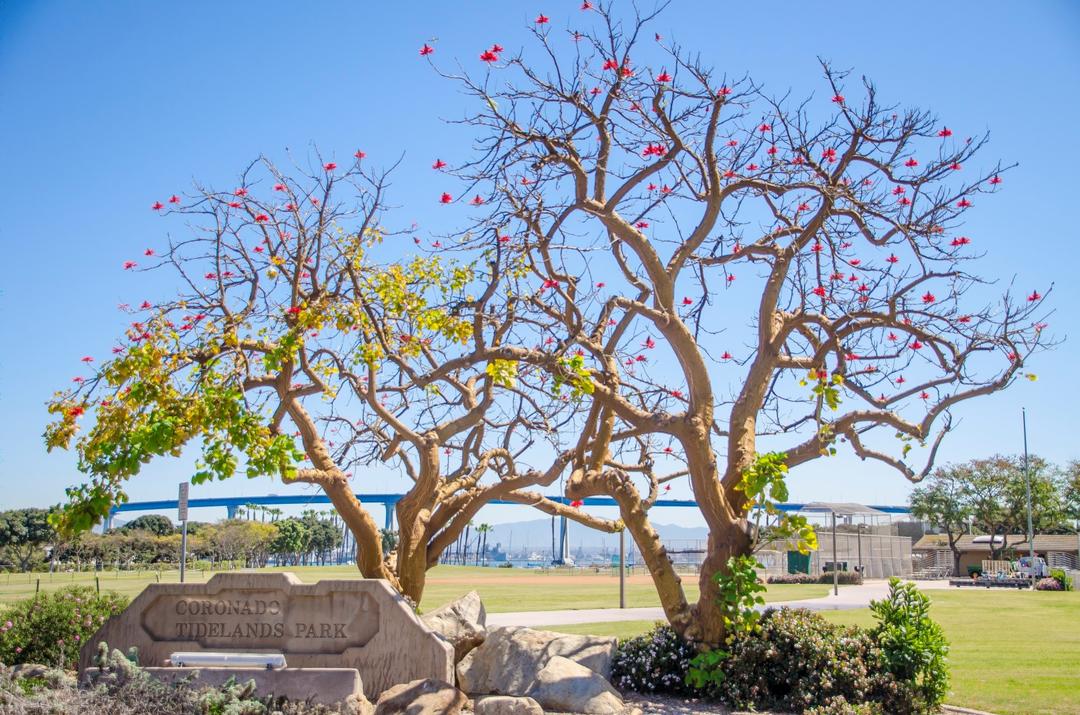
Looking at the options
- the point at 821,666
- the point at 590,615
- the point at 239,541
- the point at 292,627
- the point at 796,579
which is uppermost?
the point at 292,627

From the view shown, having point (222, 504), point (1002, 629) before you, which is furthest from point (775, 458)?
point (222, 504)

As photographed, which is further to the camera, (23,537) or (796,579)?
(23,537)

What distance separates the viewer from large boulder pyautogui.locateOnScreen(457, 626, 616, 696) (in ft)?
32.6

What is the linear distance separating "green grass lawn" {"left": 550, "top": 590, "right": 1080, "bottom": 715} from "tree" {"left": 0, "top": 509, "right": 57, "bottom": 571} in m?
57.9

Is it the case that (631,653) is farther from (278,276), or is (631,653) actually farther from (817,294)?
(278,276)

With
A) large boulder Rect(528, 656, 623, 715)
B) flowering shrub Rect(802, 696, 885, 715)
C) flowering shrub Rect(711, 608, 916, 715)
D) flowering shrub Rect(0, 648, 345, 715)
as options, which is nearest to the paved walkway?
flowering shrub Rect(711, 608, 916, 715)

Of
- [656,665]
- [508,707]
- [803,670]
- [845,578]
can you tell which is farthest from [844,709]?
[845,578]

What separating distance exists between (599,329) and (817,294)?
297 centimetres

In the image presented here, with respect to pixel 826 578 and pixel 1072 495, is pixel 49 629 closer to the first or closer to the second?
pixel 826 578

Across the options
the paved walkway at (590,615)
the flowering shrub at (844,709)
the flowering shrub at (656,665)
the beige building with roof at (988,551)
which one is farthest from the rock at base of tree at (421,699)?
the beige building with roof at (988,551)

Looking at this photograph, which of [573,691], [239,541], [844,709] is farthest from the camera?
[239,541]

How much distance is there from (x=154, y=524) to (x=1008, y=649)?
94199mm

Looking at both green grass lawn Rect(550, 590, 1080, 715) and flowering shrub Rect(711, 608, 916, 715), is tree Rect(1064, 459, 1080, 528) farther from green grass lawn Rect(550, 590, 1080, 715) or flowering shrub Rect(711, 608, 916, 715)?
flowering shrub Rect(711, 608, 916, 715)

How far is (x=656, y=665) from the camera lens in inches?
424
